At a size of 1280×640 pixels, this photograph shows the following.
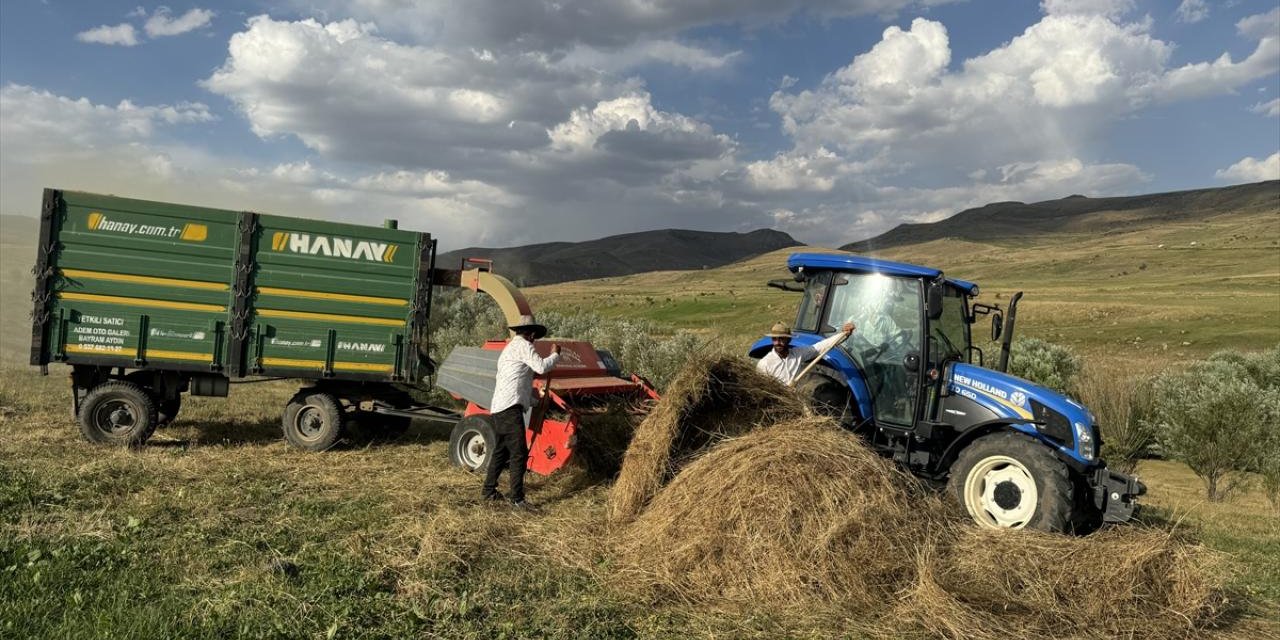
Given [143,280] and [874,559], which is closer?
[874,559]

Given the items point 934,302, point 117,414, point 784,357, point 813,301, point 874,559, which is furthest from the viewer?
point 117,414

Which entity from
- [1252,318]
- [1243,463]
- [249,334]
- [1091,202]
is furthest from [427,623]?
[1091,202]

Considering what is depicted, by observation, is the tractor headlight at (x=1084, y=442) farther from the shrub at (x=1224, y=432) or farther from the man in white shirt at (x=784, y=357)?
the shrub at (x=1224, y=432)

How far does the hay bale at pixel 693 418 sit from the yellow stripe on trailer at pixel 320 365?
4283 millimetres

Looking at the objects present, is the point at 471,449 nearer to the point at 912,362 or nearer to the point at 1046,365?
the point at 912,362

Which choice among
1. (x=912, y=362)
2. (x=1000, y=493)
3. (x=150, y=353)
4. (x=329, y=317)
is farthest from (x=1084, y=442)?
(x=150, y=353)

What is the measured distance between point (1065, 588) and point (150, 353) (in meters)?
9.27

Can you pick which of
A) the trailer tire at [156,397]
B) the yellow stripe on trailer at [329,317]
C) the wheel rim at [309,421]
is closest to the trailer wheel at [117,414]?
the trailer tire at [156,397]

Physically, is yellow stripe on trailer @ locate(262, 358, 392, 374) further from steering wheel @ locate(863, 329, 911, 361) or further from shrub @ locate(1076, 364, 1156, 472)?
shrub @ locate(1076, 364, 1156, 472)

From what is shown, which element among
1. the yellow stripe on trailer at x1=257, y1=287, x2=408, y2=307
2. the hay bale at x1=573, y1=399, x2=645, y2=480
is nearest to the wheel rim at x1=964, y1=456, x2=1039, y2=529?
the hay bale at x1=573, y1=399, x2=645, y2=480

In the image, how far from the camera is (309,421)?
9.36 m

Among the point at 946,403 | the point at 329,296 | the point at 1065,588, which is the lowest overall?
the point at 1065,588

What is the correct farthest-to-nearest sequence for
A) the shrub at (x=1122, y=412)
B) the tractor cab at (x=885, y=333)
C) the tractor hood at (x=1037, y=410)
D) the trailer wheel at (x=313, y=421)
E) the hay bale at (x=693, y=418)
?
the shrub at (x=1122, y=412), the trailer wheel at (x=313, y=421), the tractor cab at (x=885, y=333), the tractor hood at (x=1037, y=410), the hay bale at (x=693, y=418)

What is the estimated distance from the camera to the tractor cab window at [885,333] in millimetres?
7211
